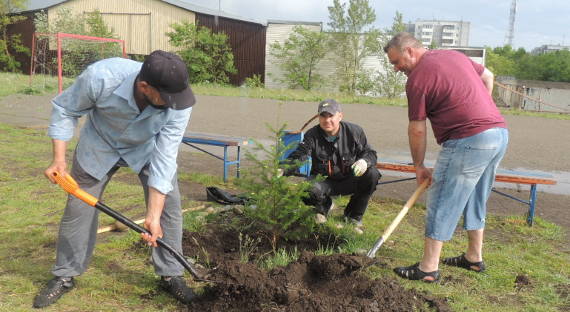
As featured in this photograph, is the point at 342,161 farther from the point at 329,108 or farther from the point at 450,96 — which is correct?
the point at 450,96

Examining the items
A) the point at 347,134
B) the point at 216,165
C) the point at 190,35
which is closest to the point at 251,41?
the point at 190,35

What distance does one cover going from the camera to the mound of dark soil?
9.80 ft

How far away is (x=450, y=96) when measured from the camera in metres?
3.53

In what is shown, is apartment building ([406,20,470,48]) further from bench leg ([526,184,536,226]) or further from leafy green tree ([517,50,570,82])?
bench leg ([526,184,536,226])

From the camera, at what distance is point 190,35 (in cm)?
3209

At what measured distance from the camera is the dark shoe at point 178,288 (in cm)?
326

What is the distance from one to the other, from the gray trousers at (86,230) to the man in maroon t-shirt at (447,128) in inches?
68.6

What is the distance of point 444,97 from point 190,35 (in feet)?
99.4

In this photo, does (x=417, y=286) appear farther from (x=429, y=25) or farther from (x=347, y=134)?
(x=429, y=25)

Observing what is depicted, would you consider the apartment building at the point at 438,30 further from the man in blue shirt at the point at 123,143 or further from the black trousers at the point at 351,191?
the man in blue shirt at the point at 123,143

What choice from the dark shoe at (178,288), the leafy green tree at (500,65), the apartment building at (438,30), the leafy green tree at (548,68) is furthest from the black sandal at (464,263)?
the apartment building at (438,30)

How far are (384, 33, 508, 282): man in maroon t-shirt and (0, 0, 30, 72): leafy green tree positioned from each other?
35856 millimetres

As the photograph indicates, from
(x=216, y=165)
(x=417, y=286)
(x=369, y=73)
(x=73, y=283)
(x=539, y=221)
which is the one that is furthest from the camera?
(x=369, y=73)

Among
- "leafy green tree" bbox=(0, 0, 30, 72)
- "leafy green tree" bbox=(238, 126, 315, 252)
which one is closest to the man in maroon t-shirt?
"leafy green tree" bbox=(238, 126, 315, 252)
